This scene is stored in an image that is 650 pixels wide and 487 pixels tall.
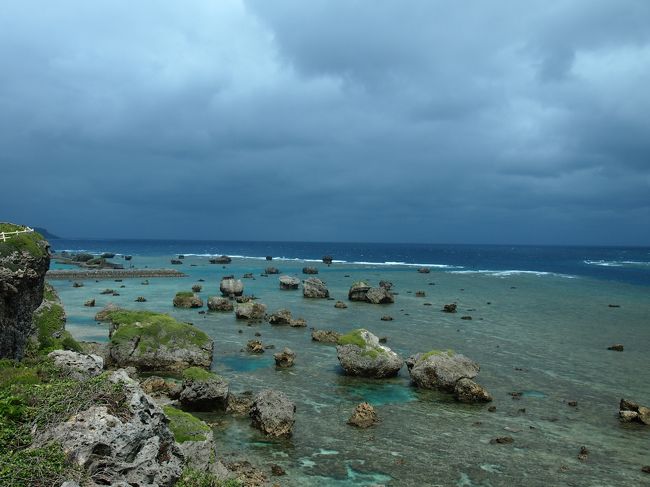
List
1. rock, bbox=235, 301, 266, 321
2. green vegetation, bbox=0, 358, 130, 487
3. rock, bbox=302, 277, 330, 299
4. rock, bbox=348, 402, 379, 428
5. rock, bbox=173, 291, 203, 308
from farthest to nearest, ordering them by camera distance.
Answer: rock, bbox=302, 277, 330, 299 → rock, bbox=173, 291, 203, 308 → rock, bbox=235, 301, 266, 321 → rock, bbox=348, 402, 379, 428 → green vegetation, bbox=0, 358, 130, 487

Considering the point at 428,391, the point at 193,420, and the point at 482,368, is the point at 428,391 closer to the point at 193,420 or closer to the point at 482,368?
the point at 482,368

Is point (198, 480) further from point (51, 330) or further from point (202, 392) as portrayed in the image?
point (51, 330)

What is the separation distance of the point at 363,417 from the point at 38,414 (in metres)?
19.2

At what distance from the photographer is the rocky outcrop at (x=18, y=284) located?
21969mm

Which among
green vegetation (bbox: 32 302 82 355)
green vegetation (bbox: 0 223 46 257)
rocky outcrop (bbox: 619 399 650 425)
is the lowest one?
rocky outcrop (bbox: 619 399 650 425)

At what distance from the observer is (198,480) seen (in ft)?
50.6

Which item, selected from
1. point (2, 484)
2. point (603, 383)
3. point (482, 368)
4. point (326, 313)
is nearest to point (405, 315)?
point (326, 313)

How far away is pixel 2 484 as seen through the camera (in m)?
10.9

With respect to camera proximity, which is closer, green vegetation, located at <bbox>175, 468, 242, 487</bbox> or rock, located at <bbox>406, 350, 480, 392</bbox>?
green vegetation, located at <bbox>175, 468, 242, 487</bbox>

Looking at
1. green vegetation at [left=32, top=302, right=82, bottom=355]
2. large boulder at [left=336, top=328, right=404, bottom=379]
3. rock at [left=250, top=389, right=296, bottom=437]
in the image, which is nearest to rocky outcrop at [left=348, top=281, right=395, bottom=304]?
large boulder at [left=336, top=328, right=404, bottom=379]

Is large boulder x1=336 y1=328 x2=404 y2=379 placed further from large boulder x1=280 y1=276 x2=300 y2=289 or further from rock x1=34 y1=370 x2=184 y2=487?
large boulder x1=280 y1=276 x2=300 y2=289

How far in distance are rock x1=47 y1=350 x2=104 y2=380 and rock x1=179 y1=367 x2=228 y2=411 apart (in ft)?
32.6

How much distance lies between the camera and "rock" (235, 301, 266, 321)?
64375mm

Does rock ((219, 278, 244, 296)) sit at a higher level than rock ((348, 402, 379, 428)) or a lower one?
higher
